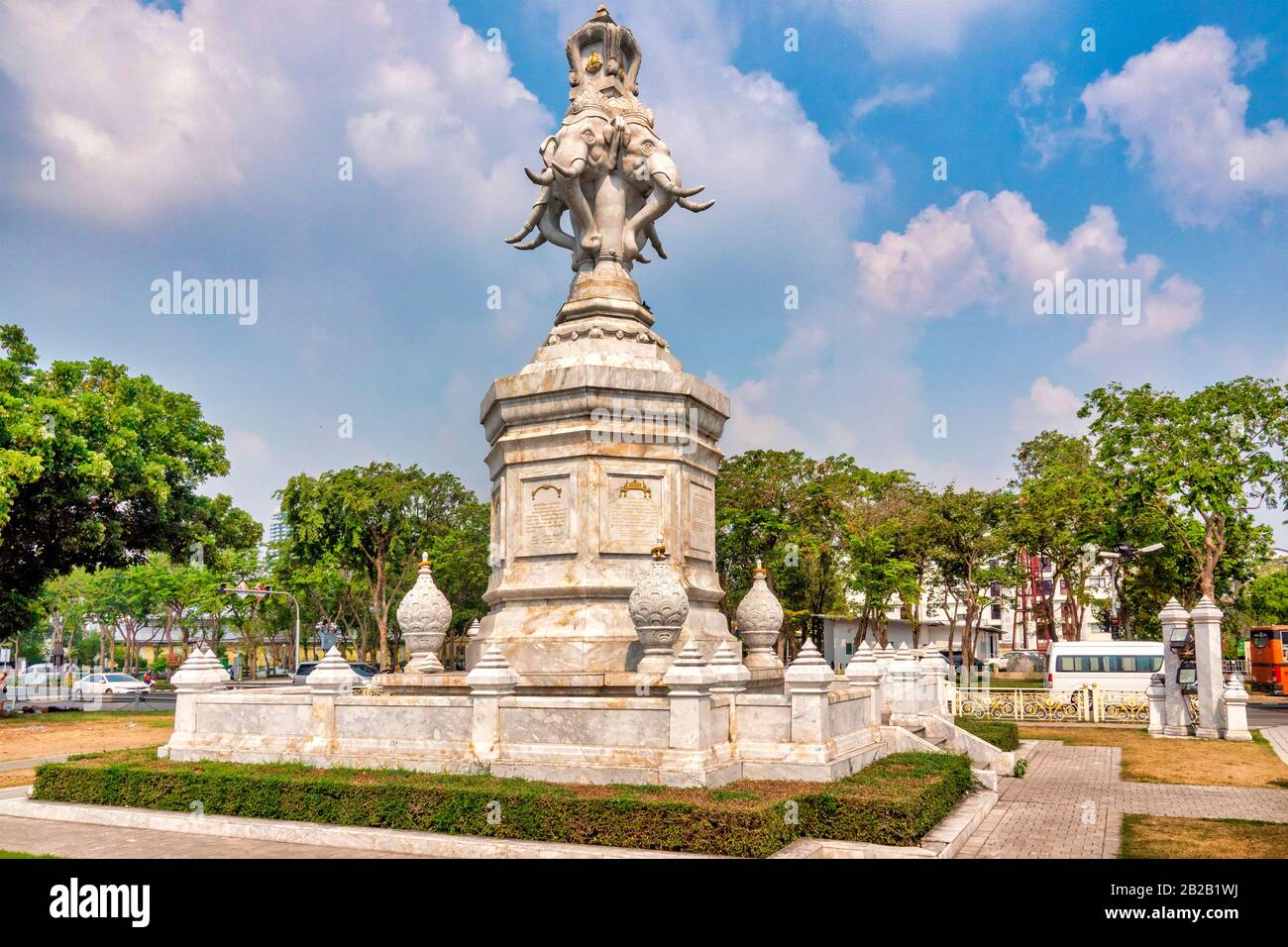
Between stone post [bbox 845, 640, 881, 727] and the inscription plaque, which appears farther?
the inscription plaque

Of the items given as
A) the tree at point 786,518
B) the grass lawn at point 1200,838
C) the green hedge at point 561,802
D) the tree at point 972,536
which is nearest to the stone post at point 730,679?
the green hedge at point 561,802

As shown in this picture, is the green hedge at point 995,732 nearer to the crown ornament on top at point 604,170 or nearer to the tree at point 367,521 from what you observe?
the crown ornament on top at point 604,170

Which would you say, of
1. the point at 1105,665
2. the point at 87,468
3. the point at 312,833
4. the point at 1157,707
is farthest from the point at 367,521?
the point at 312,833

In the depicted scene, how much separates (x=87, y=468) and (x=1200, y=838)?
2634 cm

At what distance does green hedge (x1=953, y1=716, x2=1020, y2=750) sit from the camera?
19188 mm

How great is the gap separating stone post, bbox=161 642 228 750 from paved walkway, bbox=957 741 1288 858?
32.2 feet

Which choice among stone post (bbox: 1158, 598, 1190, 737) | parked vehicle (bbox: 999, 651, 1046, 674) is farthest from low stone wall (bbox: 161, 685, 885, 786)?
parked vehicle (bbox: 999, 651, 1046, 674)

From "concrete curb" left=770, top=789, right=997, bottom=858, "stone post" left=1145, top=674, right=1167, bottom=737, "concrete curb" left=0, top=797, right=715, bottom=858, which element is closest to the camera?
"concrete curb" left=770, top=789, right=997, bottom=858

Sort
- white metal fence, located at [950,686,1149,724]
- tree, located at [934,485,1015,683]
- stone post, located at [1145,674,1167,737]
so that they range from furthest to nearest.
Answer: tree, located at [934,485,1015,683] → white metal fence, located at [950,686,1149,724] → stone post, located at [1145,674,1167,737]

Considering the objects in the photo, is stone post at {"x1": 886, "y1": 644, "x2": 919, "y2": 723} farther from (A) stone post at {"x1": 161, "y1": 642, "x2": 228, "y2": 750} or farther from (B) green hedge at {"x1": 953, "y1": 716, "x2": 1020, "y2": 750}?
(A) stone post at {"x1": 161, "y1": 642, "x2": 228, "y2": 750}

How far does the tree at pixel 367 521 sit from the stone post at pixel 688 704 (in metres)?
35.8
